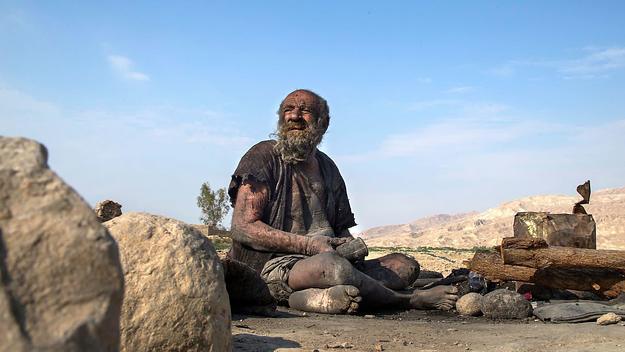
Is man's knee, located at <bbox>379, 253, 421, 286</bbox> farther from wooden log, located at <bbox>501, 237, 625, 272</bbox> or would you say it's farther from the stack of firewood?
wooden log, located at <bbox>501, 237, 625, 272</bbox>

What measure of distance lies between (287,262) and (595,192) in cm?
4546

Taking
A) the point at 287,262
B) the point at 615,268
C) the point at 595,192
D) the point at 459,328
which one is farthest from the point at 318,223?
the point at 595,192

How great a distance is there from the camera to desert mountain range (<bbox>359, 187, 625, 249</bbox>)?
2861cm

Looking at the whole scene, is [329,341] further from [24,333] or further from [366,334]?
[24,333]

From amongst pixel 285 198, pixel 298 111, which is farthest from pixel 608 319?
pixel 298 111

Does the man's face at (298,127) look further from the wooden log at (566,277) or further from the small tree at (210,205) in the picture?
the small tree at (210,205)

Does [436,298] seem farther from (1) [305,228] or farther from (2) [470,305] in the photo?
(1) [305,228]

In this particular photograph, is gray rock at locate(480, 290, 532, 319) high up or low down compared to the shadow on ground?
up

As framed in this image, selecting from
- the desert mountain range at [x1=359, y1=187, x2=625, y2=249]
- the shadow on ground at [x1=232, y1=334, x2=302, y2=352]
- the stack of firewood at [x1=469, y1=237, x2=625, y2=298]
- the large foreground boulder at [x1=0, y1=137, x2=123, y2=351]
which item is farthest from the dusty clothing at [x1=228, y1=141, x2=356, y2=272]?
the desert mountain range at [x1=359, y1=187, x2=625, y2=249]

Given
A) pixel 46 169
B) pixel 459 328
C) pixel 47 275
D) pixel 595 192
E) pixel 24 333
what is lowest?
pixel 459 328

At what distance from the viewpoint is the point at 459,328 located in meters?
5.59

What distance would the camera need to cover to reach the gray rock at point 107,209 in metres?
6.28

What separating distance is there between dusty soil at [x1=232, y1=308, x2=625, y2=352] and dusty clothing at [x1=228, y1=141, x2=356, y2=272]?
4.64 ft

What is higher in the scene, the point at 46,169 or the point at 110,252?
the point at 46,169
